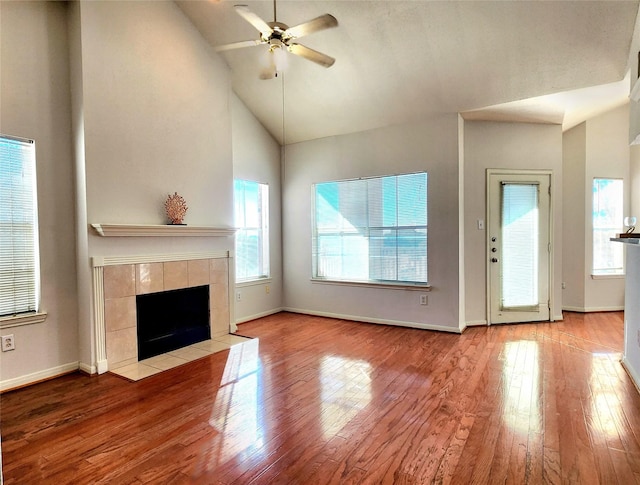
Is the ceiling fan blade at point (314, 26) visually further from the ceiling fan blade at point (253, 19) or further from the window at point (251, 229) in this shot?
the window at point (251, 229)

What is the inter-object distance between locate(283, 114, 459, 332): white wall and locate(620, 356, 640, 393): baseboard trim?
5.15 feet

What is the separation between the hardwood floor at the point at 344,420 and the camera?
6.49ft

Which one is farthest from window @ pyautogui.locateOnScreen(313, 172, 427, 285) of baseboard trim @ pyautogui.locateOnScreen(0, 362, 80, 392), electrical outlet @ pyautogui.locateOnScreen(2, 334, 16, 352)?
electrical outlet @ pyautogui.locateOnScreen(2, 334, 16, 352)

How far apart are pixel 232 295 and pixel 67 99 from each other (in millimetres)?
2661

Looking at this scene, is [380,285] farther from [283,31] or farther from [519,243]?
[283,31]

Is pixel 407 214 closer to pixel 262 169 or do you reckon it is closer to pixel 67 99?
pixel 262 169

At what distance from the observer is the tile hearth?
336cm

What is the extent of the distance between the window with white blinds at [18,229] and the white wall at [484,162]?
4.62 m

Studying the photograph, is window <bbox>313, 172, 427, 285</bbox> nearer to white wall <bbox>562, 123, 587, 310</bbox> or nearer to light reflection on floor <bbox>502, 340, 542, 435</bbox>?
light reflection on floor <bbox>502, 340, 542, 435</bbox>

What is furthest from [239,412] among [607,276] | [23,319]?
[607,276]

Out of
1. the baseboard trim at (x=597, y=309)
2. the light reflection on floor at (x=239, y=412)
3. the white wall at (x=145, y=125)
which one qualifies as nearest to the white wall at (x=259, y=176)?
the white wall at (x=145, y=125)

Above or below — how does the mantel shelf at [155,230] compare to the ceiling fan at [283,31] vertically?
below

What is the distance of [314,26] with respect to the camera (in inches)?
106

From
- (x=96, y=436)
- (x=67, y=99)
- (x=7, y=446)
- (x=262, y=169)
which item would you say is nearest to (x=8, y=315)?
(x=7, y=446)
